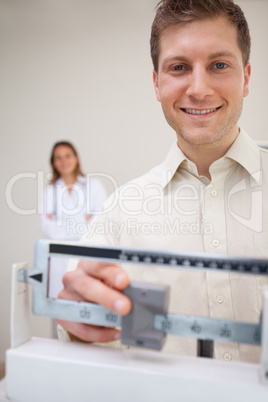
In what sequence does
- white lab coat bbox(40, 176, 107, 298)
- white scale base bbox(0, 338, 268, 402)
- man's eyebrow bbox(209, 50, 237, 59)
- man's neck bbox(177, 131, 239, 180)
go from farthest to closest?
white lab coat bbox(40, 176, 107, 298), man's neck bbox(177, 131, 239, 180), man's eyebrow bbox(209, 50, 237, 59), white scale base bbox(0, 338, 268, 402)

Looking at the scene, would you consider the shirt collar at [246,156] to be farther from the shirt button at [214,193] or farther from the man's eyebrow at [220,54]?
the man's eyebrow at [220,54]

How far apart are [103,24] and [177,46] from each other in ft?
6.02

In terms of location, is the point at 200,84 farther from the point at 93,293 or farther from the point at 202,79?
the point at 93,293

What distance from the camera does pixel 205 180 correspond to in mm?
1038

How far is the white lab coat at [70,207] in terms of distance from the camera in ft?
8.71

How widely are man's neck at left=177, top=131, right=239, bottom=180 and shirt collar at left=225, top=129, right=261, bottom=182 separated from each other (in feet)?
0.10

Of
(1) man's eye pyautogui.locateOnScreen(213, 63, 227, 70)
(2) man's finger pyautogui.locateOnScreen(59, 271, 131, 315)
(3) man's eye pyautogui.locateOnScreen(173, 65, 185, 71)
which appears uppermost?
(3) man's eye pyautogui.locateOnScreen(173, 65, 185, 71)

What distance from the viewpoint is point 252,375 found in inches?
20.5

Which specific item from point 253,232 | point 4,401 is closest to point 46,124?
point 253,232

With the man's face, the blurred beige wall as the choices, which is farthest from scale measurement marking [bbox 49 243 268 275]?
the blurred beige wall

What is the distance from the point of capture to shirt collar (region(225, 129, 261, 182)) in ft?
3.18

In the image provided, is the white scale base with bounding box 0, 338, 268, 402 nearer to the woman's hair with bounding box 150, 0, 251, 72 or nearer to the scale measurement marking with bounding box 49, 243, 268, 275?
the scale measurement marking with bounding box 49, 243, 268, 275

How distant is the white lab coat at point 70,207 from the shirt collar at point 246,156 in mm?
1752

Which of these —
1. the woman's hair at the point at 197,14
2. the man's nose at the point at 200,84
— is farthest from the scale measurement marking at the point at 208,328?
the woman's hair at the point at 197,14
